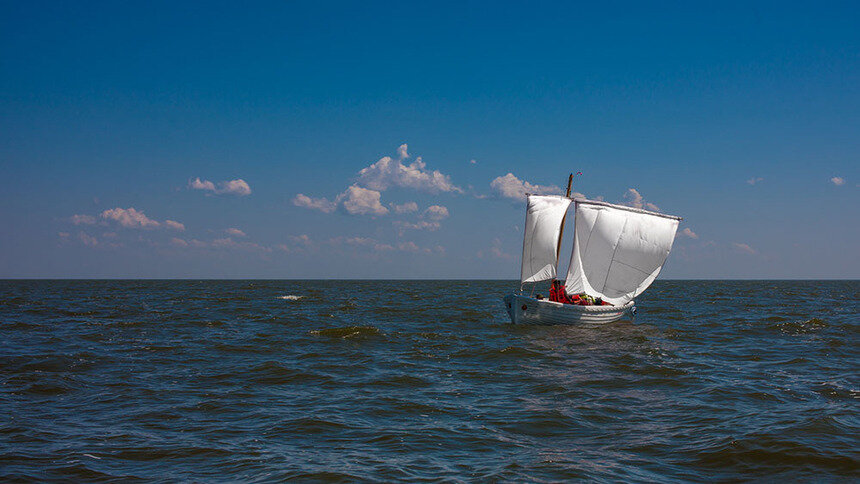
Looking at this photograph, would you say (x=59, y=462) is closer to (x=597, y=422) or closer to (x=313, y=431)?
(x=313, y=431)

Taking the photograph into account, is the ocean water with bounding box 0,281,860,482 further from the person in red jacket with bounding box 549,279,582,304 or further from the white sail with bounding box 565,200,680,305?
the white sail with bounding box 565,200,680,305

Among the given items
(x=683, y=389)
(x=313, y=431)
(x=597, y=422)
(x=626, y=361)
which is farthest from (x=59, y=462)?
(x=626, y=361)

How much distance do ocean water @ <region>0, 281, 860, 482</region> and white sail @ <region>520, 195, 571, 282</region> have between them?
9167 millimetres

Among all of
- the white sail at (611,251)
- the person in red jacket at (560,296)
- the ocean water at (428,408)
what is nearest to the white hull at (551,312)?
the person in red jacket at (560,296)

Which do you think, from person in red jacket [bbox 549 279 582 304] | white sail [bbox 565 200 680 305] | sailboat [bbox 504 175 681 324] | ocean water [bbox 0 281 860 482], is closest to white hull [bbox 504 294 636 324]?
person in red jacket [bbox 549 279 582 304]

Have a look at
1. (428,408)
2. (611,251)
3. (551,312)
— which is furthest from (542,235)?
(428,408)

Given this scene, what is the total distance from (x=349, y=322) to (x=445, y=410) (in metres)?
22.0

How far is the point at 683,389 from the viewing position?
598 inches

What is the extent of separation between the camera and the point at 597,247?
3519 centimetres

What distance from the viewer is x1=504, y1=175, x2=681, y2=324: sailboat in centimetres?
3456

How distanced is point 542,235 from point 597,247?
3568mm

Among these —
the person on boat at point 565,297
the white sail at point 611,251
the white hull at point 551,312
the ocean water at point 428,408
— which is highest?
the white sail at point 611,251

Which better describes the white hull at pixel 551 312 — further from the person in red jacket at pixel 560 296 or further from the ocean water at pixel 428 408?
the ocean water at pixel 428 408

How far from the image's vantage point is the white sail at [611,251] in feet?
115
